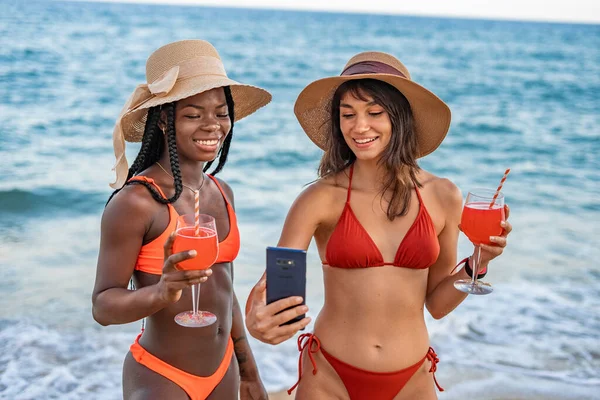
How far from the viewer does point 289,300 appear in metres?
2.43

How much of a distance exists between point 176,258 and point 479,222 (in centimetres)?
131

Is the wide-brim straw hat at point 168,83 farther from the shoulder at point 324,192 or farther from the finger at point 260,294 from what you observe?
the finger at point 260,294

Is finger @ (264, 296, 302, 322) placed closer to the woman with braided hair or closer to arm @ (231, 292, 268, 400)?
the woman with braided hair

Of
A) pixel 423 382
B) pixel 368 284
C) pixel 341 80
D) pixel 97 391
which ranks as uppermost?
pixel 341 80

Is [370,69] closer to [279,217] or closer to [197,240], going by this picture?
[197,240]

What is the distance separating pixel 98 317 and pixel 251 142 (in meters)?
11.8

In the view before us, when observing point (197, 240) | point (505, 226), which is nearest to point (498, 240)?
point (505, 226)

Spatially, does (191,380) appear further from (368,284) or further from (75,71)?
(75,71)

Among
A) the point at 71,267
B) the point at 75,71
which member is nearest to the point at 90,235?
the point at 71,267

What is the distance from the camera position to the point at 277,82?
23.6m

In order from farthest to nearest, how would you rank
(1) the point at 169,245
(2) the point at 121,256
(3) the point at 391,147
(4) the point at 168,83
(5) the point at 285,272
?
(3) the point at 391,147, (4) the point at 168,83, (2) the point at 121,256, (1) the point at 169,245, (5) the point at 285,272

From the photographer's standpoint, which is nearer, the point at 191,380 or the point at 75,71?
the point at 191,380

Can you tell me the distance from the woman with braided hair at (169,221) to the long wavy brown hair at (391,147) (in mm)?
507

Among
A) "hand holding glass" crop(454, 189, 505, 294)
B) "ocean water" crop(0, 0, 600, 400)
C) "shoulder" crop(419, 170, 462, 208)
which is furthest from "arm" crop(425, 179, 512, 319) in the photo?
"ocean water" crop(0, 0, 600, 400)
